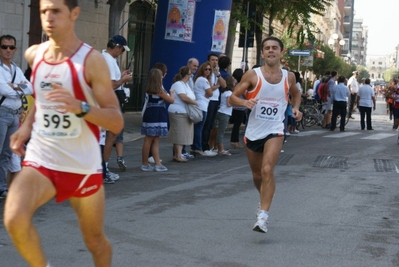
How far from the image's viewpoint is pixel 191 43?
20828mm

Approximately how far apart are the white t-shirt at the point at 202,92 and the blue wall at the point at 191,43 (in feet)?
18.3

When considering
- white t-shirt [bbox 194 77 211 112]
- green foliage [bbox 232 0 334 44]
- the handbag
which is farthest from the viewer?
green foliage [bbox 232 0 334 44]

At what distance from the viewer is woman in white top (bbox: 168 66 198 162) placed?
46.2 ft

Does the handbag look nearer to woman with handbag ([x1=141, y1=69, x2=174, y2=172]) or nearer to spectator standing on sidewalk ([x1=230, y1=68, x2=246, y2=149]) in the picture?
woman with handbag ([x1=141, y1=69, x2=174, y2=172])

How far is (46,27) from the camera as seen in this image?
4.59 m

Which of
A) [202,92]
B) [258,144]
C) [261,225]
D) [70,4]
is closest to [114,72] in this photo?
[258,144]

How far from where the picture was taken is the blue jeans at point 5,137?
9180mm

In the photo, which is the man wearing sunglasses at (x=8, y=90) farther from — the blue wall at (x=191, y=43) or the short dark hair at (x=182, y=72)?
the blue wall at (x=191, y=43)

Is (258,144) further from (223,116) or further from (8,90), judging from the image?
(223,116)

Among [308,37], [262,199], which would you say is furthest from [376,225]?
[308,37]

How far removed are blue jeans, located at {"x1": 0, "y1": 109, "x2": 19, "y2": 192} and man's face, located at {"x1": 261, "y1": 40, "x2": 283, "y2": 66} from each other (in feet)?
9.74

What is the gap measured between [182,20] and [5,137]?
470 inches

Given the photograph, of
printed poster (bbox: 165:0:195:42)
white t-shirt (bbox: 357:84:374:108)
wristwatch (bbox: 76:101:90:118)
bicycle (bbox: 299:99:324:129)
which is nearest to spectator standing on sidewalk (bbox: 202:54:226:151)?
printed poster (bbox: 165:0:195:42)

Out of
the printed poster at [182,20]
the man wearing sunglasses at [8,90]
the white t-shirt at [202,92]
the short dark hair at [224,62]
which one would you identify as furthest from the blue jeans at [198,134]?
the man wearing sunglasses at [8,90]
